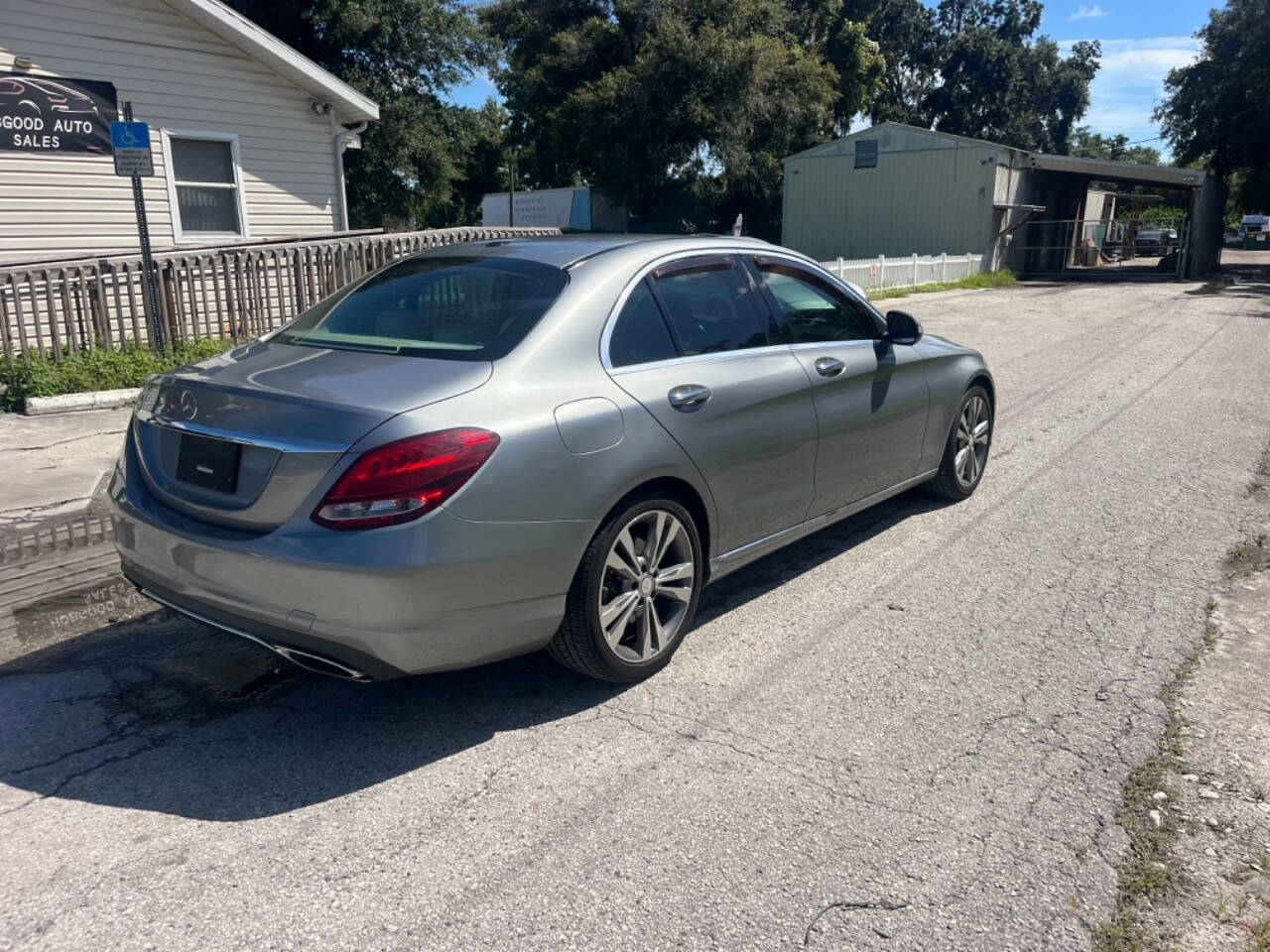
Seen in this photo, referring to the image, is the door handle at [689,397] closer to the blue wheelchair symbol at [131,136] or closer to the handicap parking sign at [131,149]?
the handicap parking sign at [131,149]

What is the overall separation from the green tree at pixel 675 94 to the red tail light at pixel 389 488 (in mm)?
33235

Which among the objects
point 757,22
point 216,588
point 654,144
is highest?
point 757,22

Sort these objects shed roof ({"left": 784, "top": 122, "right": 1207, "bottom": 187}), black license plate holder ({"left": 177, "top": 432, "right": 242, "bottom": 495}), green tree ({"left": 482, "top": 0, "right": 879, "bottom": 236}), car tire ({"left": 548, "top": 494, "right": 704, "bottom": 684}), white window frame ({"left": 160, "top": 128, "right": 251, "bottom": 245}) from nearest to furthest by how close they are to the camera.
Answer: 1. black license plate holder ({"left": 177, "top": 432, "right": 242, "bottom": 495})
2. car tire ({"left": 548, "top": 494, "right": 704, "bottom": 684})
3. white window frame ({"left": 160, "top": 128, "right": 251, "bottom": 245})
4. shed roof ({"left": 784, "top": 122, "right": 1207, "bottom": 187})
5. green tree ({"left": 482, "top": 0, "right": 879, "bottom": 236})

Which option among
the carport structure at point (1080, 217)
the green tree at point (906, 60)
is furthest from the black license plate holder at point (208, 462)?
the green tree at point (906, 60)

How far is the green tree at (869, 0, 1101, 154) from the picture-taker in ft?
192

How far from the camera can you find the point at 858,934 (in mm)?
2475

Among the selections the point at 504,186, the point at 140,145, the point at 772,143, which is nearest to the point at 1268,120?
the point at 772,143

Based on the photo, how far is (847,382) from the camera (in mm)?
4805

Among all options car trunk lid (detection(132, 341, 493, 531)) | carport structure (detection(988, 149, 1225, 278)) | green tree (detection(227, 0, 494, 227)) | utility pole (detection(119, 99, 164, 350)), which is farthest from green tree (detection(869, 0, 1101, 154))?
car trunk lid (detection(132, 341, 493, 531))

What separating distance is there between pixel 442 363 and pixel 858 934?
218 cm

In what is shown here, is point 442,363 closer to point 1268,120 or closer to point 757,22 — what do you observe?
point 757,22

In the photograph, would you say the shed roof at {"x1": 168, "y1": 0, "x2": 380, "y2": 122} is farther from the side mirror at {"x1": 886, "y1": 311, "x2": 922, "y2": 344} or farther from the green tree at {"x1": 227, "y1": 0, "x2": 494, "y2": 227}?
the side mirror at {"x1": 886, "y1": 311, "x2": 922, "y2": 344}

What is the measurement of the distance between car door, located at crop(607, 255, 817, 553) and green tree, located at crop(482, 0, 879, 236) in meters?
31.9

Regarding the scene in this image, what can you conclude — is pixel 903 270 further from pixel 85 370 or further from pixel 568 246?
pixel 568 246
